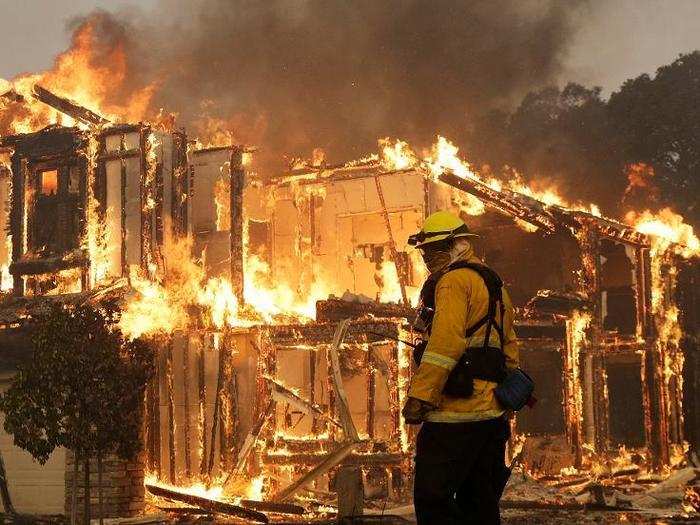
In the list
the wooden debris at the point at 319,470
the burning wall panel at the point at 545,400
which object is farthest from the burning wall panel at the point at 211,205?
the burning wall panel at the point at 545,400

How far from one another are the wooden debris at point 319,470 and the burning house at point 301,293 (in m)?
0.03

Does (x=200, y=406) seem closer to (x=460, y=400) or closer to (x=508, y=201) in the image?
(x=508, y=201)

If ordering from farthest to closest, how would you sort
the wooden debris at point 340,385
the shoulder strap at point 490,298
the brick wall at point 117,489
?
the wooden debris at point 340,385 < the brick wall at point 117,489 < the shoulder strap at point 490,298

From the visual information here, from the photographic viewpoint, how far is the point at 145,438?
16938 millimetres

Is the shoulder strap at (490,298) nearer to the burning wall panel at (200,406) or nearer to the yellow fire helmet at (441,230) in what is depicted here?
the yellow fire helmet at (441,230)

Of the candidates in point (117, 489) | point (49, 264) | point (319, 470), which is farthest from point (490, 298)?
point (49, 264)

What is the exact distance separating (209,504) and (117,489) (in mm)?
1433

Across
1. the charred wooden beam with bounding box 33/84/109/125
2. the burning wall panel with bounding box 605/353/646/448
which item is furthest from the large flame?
the burning wall panel with bounding box 605/353/646/448

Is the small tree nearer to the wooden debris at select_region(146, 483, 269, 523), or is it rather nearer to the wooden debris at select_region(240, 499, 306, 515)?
the wooden debris at select_region(146, 483, 269, 523)

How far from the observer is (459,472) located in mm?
5898

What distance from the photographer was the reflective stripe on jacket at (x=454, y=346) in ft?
18.9

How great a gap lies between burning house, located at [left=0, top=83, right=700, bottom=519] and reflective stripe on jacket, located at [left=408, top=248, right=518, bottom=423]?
256 inches

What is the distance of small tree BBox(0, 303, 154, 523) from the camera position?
498 inches

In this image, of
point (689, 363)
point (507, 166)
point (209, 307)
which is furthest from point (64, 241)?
point (507, 166)
